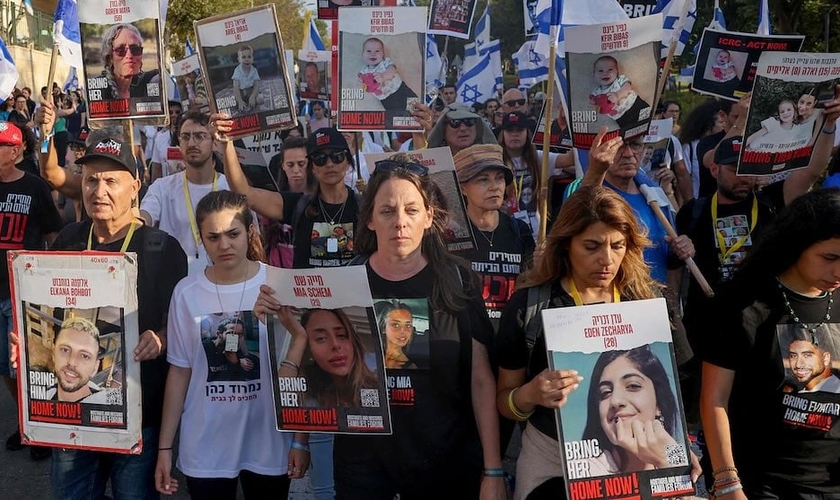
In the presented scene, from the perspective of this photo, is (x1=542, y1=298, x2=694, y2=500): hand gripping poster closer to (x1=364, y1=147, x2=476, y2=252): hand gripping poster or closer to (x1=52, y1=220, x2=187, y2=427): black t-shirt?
(x1=364, y1=147, x2=476, y2=252): hand gripping poster

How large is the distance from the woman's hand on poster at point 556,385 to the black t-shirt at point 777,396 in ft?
2.13

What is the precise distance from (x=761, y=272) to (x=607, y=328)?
2.31 ft

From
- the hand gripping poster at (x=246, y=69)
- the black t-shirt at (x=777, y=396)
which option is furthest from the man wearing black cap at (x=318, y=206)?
the black t-shirt at (x=777, y=396)

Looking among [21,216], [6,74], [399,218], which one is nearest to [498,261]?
[399,218]

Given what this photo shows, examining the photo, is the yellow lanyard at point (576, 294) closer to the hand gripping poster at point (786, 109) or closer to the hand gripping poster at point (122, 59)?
the hand gripping poster at point (786, 109)

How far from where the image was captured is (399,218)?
2.95m

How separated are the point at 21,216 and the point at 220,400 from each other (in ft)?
9.23

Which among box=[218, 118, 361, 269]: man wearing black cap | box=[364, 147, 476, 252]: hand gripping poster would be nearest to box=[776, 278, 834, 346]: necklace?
box=[364, 147, 476, 252]: hand gripping poster

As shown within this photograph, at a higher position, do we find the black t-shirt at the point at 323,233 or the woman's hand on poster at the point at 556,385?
the black t-shirt at the point at 323,233

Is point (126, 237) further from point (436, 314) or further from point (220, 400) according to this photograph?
point (436, 314)

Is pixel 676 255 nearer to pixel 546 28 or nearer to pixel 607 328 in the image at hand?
pixel 607 328

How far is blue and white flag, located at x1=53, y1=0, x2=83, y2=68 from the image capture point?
19.1 feet

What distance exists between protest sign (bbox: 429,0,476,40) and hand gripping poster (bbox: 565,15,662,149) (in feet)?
21.0

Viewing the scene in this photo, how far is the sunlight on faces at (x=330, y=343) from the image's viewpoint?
2.85 metres
